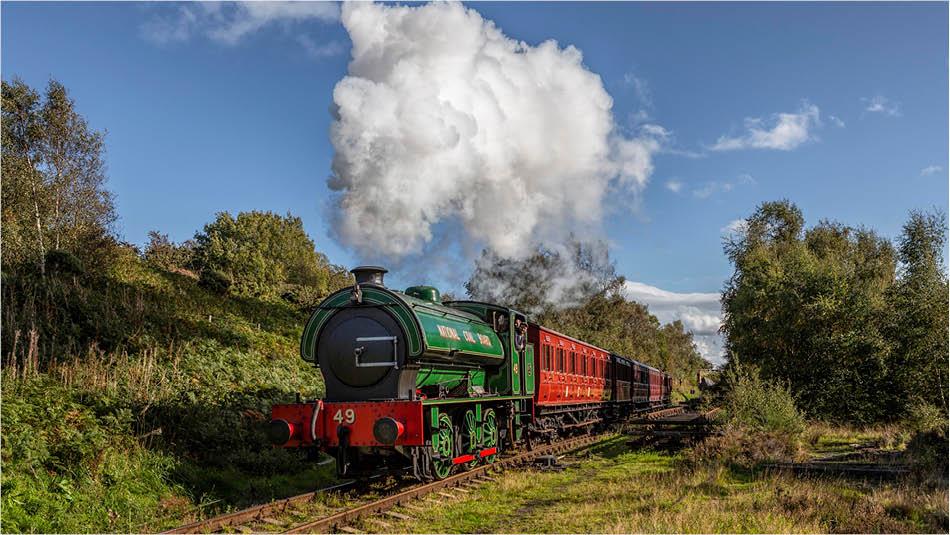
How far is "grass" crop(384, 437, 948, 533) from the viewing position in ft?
28.3

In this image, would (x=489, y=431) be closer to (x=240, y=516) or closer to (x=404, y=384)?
(x=404, y=384)

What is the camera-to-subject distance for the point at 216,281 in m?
26.5

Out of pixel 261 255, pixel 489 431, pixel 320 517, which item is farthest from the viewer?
pixel 261 255

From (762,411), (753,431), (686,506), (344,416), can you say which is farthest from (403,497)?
(762,411)

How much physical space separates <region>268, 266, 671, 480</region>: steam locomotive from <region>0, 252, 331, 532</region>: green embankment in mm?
1630

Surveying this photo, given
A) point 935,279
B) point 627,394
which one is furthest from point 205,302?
point 935,279

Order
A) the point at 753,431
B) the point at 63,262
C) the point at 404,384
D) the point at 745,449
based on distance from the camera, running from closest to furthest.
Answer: the point at 404,384 → the point at 745,449 → the point at 753,431 → the point at 63,262

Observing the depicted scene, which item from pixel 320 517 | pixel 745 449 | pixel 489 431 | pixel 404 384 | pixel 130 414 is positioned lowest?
pixel 320 517

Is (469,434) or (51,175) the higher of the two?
Answer: (51,175)

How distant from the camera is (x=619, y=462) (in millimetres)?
Answer: 15555

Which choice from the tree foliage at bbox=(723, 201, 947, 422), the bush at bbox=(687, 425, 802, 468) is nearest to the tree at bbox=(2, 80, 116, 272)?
the bush at bbox=(687, 425, 802, 468)

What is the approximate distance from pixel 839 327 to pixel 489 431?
627 inches

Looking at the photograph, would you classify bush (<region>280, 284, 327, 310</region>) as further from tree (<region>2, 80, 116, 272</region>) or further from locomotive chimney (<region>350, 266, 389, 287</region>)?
locomotive chimney (<region>350, 266, 389, 287</region>)

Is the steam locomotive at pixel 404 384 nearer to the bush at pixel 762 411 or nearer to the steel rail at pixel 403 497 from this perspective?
the steel rail at pixel 403 497
